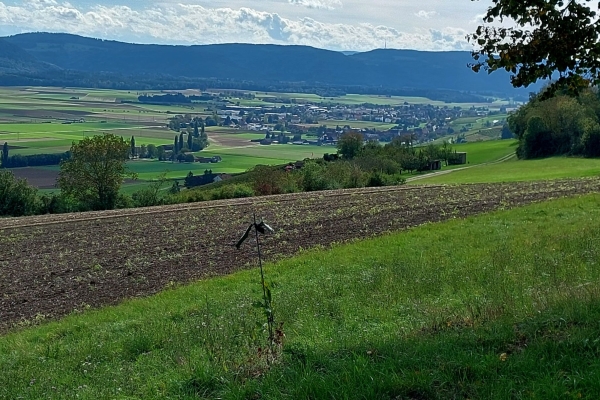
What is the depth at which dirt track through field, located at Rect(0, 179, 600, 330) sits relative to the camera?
16.4 meters

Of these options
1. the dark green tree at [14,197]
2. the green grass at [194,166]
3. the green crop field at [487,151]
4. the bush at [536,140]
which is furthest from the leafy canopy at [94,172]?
the green crop field at [487,151]

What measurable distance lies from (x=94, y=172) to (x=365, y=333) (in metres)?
49.1

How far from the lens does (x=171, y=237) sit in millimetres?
23469

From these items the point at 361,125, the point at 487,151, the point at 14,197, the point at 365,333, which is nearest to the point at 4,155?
the point at 14,197

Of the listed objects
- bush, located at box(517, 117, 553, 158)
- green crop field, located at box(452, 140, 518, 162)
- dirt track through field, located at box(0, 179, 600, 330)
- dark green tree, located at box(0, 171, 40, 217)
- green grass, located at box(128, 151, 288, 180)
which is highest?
bush, located at box(517, 117, 553, 158)

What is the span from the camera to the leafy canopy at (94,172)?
53.4 metres

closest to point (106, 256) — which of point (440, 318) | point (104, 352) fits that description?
point (104, 352)

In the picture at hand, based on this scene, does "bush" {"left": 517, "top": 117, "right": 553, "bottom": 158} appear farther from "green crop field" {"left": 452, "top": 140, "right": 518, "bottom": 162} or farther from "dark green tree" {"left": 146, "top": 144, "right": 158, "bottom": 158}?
"dark green tree" {"left": 146, "top": 144, "right": 158, "bottom": 158}

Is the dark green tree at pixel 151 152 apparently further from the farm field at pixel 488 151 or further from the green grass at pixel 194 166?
the farm field at pixel 488 151

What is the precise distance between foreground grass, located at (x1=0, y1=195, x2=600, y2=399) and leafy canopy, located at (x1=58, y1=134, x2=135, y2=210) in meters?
41.2

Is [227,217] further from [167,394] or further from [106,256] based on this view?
[167,394]

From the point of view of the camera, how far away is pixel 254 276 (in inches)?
591

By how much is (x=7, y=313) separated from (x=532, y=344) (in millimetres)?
12342

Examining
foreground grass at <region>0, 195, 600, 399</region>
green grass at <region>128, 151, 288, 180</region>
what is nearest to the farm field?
green grass at <region>128, 151, 288, 180</region>
